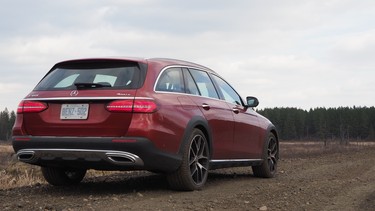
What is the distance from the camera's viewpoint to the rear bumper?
5.41 meters

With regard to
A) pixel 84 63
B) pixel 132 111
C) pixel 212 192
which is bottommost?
pixel 212 192

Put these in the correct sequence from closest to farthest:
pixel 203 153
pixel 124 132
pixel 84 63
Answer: pixel 124 132 → pixel 84 63 → pixel 203 153

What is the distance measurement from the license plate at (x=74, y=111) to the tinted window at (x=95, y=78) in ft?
0.87

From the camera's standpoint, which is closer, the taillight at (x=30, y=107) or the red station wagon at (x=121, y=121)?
the red station wagon at (x=121, y=121)

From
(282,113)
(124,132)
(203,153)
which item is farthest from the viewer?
(282,113)

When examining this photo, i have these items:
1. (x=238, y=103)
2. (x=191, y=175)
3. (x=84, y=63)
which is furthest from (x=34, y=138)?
(x=238, y=103)

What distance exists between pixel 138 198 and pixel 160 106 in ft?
3.47

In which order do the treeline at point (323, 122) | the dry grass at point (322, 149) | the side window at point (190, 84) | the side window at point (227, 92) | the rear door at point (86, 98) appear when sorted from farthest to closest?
the treeline at point (323, 122)
the dry grass at point (322, 149)
the side window at point (227, 92)
the side window at point (190, 84)
the rear door at point (86, 98)

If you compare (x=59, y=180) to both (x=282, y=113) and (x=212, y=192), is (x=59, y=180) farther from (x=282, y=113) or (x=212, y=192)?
(x=282, y=113)

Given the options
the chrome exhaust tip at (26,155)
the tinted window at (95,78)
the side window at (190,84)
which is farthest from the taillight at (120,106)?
the side window at (190,84)

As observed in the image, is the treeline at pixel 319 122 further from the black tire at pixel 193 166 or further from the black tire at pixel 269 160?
the black tire at pixel 193 166

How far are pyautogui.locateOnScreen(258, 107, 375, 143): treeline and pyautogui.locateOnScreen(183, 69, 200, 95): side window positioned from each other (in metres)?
102

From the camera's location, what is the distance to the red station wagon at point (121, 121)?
546 centimetres

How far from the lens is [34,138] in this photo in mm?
5762
